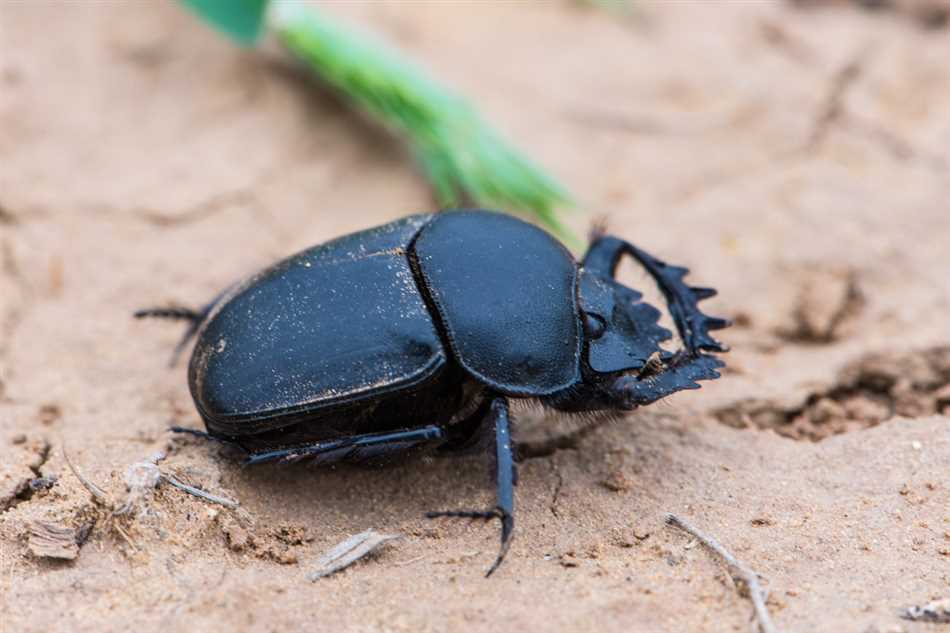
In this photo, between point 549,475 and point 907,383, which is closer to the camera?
point 549,475

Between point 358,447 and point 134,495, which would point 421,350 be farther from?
point 134,495

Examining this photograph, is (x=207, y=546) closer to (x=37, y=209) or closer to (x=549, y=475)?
(x=549, y=475)

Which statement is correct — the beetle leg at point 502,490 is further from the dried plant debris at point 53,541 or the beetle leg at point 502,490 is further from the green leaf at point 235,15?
the green leaf at point 235,15

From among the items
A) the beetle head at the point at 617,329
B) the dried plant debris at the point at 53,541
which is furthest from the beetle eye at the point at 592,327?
the dried plant debris at the point at 53,541

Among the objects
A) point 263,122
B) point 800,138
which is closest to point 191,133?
point 263,122

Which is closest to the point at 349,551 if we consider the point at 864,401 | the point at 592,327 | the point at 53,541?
the point at 53,541

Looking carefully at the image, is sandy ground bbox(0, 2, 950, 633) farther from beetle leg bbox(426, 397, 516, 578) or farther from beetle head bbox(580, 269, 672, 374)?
beetle head bbox(580, 269, 672, 374)
